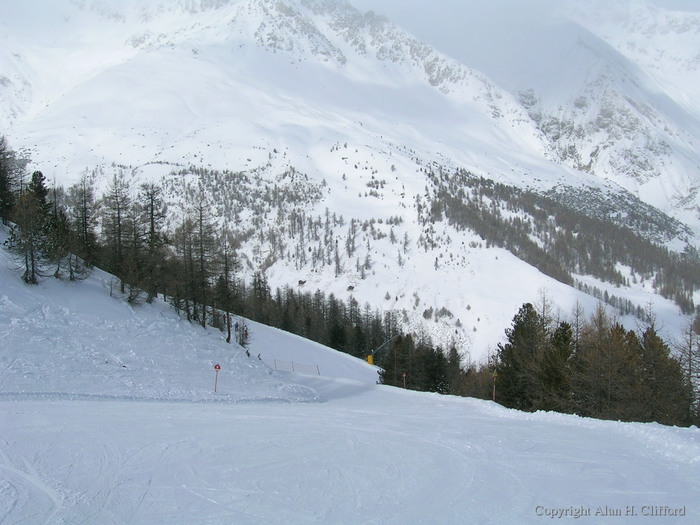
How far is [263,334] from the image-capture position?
208 feet

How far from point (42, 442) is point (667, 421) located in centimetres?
2934

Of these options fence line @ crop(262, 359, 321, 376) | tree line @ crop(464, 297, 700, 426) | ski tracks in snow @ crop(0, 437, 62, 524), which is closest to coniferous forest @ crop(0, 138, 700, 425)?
tree line @ crop(464, 297, 700, 426)

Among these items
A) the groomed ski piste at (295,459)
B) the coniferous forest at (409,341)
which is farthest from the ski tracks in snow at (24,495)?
the coniferous forest at (409,341)

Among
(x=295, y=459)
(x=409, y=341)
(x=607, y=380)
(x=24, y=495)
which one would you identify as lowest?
(x=409, y=341)

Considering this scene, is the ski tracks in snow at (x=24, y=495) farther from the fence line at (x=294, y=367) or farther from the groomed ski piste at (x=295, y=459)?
the fence line at (x=294, y=367)

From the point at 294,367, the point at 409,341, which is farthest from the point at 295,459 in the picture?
the point at 409,341

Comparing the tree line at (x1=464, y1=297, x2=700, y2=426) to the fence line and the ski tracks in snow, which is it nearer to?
the fence line

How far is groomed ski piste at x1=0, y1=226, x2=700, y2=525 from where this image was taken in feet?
30.3

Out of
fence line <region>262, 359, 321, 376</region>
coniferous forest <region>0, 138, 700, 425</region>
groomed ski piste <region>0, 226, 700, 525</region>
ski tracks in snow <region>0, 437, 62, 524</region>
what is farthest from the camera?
fence line <region>262, 359, 321, 376</region>

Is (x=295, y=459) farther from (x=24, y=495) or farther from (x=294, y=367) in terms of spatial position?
(x=294, y=367)

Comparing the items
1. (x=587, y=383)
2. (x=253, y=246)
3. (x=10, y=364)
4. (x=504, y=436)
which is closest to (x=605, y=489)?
(x=504, y=436)

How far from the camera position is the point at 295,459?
12977mm

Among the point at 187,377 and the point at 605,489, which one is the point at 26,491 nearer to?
the point at 605,489

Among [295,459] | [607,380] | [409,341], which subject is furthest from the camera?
[409,341]
